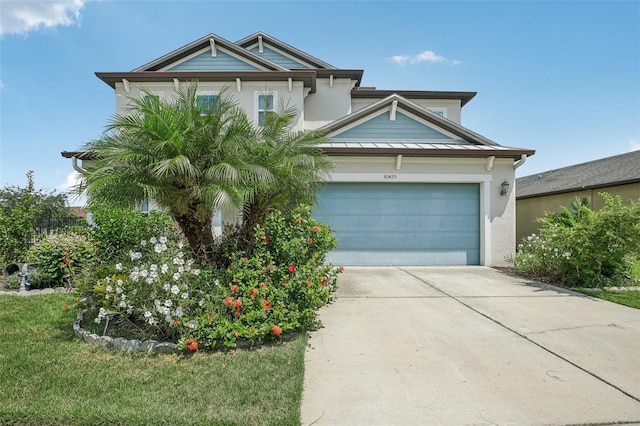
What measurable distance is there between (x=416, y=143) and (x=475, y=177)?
2.16 m

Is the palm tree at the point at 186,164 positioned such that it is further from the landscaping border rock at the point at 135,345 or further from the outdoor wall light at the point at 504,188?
the outdoor wall light at the point at 504,188

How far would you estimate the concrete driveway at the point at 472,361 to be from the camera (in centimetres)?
284

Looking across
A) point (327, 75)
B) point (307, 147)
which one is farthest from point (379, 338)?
point (327, 75)

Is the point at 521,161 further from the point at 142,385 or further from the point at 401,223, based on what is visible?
the point at 142,385

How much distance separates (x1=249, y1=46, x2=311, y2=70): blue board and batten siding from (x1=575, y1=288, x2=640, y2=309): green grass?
12601 mm

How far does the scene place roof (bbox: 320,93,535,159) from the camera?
9.80m

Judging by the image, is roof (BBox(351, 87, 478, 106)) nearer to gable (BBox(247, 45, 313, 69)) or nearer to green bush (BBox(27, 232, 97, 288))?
gable (BBox(247, 45, 313, 69))

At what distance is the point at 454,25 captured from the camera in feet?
31.6

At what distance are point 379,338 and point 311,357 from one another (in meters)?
1.07

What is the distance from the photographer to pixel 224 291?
4.29 m

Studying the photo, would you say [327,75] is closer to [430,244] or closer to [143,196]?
[430,244]

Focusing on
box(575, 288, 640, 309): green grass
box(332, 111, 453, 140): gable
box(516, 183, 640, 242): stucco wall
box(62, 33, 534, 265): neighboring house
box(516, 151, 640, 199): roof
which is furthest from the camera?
box(516, 151, 640, 199): roof

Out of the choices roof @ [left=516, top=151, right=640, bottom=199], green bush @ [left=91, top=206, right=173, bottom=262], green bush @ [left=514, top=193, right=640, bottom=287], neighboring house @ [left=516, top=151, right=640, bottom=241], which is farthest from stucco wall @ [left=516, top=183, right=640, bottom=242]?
green bush @ [left=91, top=206, right=173, bottom=262]

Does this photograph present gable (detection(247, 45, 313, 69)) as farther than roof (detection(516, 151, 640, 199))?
Yes
